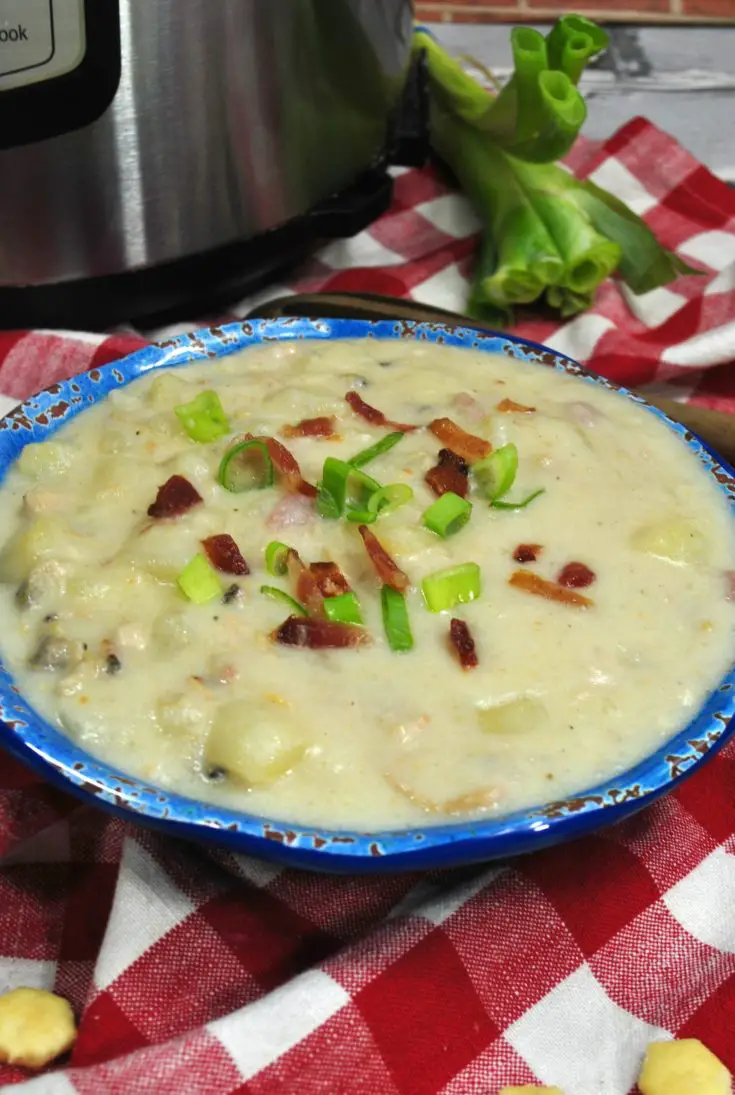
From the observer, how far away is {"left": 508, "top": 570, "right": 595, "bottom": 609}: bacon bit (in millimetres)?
1576

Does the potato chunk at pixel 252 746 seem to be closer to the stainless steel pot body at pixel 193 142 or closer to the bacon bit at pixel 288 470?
the bacon bit at pixel 288 470

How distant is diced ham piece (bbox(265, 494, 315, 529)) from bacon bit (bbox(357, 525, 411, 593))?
0.11 meters

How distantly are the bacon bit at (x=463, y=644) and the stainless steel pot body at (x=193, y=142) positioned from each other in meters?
1.16

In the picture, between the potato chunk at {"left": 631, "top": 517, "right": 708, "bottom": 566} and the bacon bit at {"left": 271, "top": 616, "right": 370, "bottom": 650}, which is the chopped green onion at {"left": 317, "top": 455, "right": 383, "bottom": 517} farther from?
the potato chunk at {"left": 631, "top": 517, "right": 708, "bottom": 566}

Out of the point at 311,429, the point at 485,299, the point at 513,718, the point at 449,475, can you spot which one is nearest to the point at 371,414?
→ the point at 311,429

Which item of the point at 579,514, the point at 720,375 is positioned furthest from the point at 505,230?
the point at 579,514

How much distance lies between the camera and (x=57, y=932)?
61.3 inches

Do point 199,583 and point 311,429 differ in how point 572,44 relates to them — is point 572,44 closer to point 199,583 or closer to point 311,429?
point 311,429

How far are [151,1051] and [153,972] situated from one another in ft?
0.44

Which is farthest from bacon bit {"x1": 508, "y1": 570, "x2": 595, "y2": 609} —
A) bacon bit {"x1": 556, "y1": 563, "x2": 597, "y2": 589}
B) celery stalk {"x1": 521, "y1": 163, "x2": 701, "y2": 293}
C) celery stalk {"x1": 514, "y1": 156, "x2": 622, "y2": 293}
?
celery stalk {"x1": 521, "y1": 163, "x2": 701, "y2": 293}

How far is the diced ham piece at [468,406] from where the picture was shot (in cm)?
190

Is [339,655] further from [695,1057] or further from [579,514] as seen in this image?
[695,1057]

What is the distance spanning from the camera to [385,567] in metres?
1.57

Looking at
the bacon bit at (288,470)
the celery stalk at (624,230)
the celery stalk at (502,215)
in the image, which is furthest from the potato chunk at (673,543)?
the celery stalk at (624,230)
